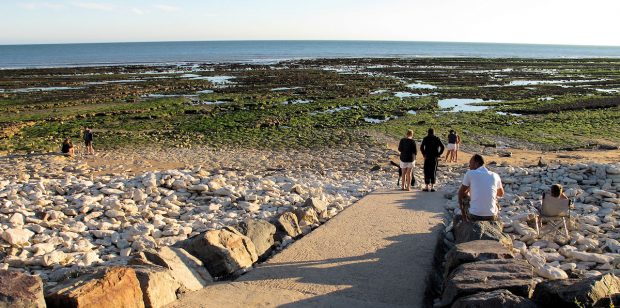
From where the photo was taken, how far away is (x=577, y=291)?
14.7ft

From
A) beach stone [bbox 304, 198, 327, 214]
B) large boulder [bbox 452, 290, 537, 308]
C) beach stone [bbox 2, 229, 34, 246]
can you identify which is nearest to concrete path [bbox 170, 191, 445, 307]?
beach stone [bbox 304, 198, 327, 214]

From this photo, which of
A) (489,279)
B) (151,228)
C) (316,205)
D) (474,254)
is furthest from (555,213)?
(151,228)

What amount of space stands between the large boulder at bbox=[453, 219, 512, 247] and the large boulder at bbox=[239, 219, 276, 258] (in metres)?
2.88

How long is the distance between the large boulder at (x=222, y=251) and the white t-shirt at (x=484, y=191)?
3.42 meters

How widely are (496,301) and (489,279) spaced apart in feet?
2.12

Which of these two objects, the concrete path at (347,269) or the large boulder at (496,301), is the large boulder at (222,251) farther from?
the large boulder at (496,301)

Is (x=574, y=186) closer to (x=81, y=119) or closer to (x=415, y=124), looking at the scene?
(x=415, y=124)

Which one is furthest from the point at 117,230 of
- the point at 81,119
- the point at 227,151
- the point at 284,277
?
the point at 81,119

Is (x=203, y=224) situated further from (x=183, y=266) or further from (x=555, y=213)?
(x=555, y=213)

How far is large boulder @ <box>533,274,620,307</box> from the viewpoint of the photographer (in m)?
4.41

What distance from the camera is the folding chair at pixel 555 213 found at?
8.10 m

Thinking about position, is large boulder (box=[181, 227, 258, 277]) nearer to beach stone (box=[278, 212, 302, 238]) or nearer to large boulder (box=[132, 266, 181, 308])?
large boulder (box=[132, 266, 181, 308])

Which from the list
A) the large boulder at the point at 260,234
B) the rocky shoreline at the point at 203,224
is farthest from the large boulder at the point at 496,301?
the large boulder at the point at 260,234

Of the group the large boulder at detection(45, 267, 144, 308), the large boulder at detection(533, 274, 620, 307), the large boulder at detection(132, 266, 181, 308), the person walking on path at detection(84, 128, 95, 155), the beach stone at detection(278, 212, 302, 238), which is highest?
the large boulder at detection(533, 274, 620, 307)
